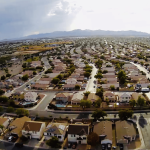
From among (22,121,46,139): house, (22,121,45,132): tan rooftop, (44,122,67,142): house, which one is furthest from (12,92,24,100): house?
(44,122,67,142): house

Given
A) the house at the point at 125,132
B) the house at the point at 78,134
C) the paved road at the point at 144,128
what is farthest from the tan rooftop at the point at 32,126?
the paved road at the point at 144,128

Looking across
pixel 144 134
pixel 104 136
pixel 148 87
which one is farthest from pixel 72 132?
pixel 148 87

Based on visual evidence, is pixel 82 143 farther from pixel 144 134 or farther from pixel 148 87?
pixel 148 87

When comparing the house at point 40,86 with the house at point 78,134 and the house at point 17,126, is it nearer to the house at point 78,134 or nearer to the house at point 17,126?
the house at point 17,126

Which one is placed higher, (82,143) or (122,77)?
(122,77)

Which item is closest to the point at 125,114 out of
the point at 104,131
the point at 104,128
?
the point at 104,128

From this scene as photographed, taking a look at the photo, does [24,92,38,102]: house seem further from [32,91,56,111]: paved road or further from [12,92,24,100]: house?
[32,91,56,111]: paved road
